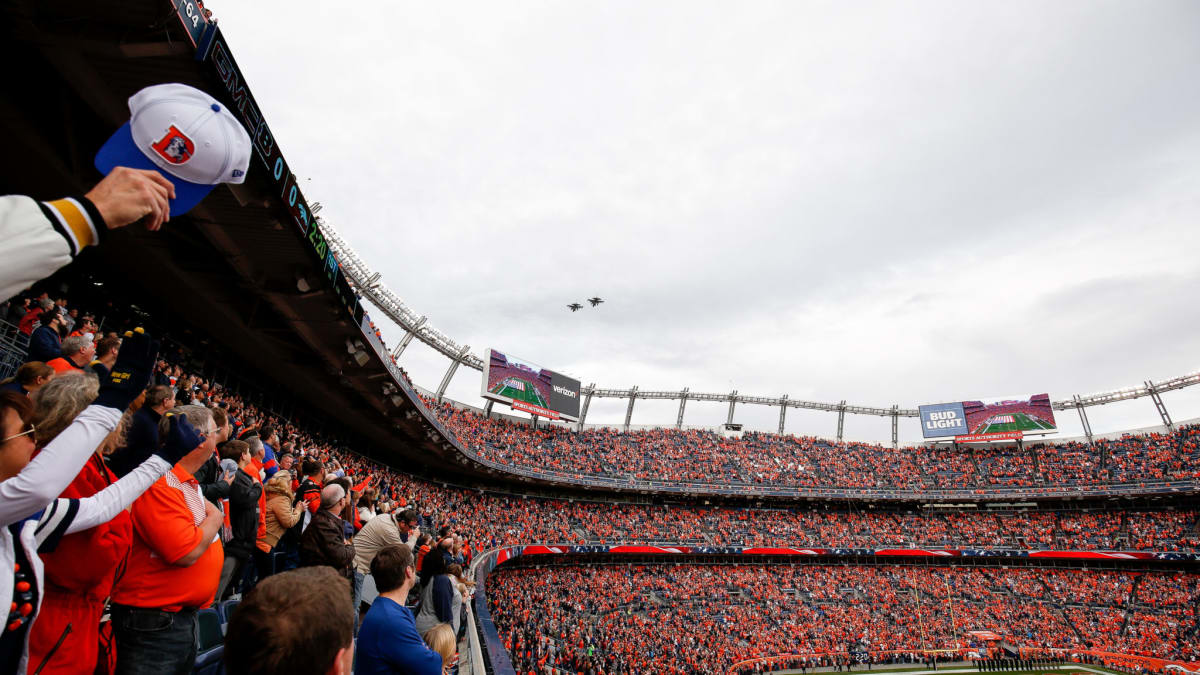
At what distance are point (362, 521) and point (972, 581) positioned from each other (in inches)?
1878

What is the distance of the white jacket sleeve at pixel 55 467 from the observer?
184 cm

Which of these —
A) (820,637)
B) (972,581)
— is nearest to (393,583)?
(820,637)

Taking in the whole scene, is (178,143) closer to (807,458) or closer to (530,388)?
(530,388)

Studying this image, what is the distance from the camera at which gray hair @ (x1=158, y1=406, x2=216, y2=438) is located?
2.89 meters

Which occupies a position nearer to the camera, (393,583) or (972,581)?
(393,583)

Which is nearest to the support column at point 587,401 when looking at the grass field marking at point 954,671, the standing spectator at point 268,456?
the grass field marking at point 954,671

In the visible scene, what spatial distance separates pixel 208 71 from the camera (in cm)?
672

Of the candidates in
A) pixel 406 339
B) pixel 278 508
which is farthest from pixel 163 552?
pixel 406 339

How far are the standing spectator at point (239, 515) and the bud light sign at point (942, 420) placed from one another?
2405 inches

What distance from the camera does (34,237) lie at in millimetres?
1336

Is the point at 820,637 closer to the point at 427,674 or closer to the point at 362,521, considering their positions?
the point at 362,521

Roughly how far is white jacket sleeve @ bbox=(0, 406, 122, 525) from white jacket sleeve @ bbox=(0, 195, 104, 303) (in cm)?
91

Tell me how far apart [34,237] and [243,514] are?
11.7ft

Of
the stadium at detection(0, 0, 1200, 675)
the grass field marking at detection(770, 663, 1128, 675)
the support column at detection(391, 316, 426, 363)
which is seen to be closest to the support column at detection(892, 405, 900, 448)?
the stadium at detection(0, 0, 1200, 675)
